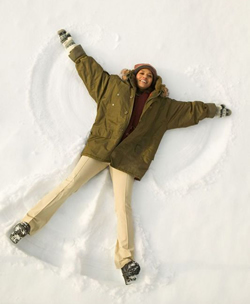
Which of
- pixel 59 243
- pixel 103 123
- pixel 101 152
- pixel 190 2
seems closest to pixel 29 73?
pixel 103 123

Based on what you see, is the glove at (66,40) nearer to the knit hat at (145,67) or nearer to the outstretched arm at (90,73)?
the outstretched arm at (90,73)

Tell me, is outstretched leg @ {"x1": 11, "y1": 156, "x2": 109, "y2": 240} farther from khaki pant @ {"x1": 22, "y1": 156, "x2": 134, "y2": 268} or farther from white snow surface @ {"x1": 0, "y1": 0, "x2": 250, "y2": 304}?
white snow surface @ {"x1": 0, "y1": 0, "x2": 250, "y2": 304}

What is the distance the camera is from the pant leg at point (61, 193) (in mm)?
2297

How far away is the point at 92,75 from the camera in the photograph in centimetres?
263

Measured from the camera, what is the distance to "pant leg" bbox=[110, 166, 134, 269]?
2.38 metres

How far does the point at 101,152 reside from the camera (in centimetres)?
248

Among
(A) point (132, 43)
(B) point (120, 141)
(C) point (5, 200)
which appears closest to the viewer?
(C) point (5, 200)

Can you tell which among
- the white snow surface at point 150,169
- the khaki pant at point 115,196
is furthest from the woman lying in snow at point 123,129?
the white snow surface at point 150,169

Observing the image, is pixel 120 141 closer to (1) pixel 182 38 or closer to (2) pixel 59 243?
(2) pixel 59 243

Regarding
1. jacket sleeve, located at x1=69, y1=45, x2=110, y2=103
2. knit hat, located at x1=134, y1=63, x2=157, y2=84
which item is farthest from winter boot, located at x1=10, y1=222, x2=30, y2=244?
knit hat, located at x1=134, y1=63, x2=157, y2=84

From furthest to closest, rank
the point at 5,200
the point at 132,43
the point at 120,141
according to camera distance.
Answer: the point at 132,43
the point at 120,141
the point at 5,200

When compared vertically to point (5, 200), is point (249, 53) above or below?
below

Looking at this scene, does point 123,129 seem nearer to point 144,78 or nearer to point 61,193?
point 144,78

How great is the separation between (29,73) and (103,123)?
0.78 metres
